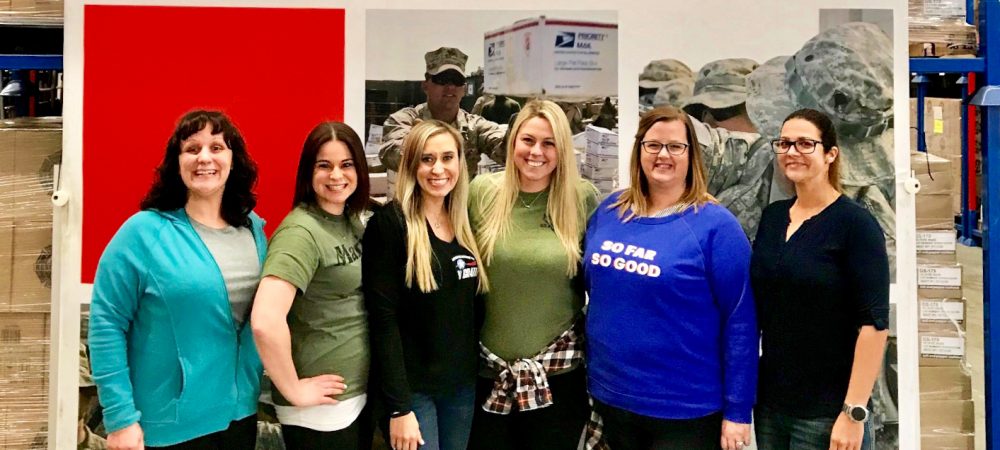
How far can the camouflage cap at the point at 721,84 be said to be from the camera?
2.46 m

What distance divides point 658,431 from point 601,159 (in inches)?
40.6

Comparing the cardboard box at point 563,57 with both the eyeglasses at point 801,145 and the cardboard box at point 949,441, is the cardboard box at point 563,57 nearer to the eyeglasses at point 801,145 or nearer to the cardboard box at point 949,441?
the eyeglasses at point 801,145

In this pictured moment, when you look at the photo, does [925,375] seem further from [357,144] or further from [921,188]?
[357,144]

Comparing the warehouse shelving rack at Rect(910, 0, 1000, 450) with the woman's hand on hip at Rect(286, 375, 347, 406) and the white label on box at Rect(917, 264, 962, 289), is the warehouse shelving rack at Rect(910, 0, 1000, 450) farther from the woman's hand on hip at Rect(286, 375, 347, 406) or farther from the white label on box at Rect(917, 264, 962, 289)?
the woman's hand on hip at Rect(286, 375, 347, 406)

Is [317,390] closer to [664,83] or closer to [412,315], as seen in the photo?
[412,315]

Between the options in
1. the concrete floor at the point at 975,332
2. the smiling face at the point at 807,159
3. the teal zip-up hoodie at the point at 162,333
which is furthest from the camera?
the concrete floor at the point at 975,332

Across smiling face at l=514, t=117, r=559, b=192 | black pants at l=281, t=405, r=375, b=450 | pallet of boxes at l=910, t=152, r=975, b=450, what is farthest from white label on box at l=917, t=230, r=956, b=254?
black pants at l=281, t=405, r=375, b=450

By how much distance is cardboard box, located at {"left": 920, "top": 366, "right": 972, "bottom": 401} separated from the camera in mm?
2525

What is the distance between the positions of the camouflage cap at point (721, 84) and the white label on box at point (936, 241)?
87 centimetres

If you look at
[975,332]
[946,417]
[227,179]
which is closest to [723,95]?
[946,417]

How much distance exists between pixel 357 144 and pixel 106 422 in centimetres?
95

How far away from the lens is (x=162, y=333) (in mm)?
1664

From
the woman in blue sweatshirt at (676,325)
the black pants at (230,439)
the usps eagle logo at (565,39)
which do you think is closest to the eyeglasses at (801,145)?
the woman in blue sweatshirt at (676,325)

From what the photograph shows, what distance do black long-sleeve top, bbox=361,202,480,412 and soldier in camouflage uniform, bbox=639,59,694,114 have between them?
3.31 ft
